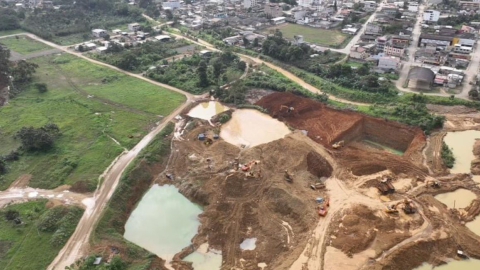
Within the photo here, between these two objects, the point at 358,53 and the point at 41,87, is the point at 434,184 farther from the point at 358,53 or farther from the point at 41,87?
the point at 41,87

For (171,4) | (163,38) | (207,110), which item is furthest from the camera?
(171,4)

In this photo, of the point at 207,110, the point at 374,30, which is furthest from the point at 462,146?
the point at 374,30

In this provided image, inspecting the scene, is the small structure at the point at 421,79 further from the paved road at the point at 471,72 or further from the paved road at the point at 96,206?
the paved road at the point at 96,206

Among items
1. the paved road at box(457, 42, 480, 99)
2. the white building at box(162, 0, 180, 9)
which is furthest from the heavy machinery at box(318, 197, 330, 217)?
the white building at box(162, 0, 180, 9)

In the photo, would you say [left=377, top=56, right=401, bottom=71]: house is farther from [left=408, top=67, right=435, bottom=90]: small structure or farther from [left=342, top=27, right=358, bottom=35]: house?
[left=342, top=27, right=358, bottom=35]: house

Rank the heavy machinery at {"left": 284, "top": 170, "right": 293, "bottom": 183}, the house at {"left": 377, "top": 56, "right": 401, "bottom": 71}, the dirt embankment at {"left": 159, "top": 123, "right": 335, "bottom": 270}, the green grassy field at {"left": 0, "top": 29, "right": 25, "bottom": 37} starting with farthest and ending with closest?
the green grassy field at {"left": 0, "top": 29, "right": 25, "bottom": 37}, the house at {"left": 377, "top": 56, "right": 401, "bottom": 71}, the heavy machinery at {"left": 284, "top": 170, "right": 293, "bottom": 183}, the dirt embankment at {"left": 159, "top": 123, "right": 335, "bottom": 270}

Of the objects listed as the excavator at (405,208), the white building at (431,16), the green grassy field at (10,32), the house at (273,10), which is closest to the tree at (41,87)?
the green grassy field at (10,32)
